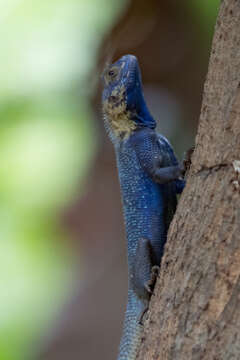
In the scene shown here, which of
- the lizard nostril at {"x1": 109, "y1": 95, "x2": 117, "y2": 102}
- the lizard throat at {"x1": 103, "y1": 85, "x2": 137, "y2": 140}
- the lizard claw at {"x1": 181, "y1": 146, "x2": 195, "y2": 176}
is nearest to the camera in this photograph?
the lizard claw at {"x1": 181, "y1": 146, "x2": 195, "y2": 176}

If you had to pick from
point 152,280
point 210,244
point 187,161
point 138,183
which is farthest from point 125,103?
point 210,244

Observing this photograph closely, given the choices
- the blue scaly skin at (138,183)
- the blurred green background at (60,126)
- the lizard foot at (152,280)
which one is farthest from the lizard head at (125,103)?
the blurred green background at (60,126)

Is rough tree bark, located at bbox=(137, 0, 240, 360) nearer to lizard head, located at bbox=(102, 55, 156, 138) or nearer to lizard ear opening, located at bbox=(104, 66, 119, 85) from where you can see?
lizard head, located at bbox=(102, 55, 156, 138)

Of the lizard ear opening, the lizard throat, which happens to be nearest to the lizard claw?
the lizard throat

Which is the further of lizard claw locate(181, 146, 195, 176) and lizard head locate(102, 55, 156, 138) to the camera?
lizard head locate(102, 55, 156, 138)

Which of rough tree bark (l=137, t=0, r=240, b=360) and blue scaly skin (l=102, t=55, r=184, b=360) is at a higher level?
rough tree bark (l=137, t=0, r=240, b=360)

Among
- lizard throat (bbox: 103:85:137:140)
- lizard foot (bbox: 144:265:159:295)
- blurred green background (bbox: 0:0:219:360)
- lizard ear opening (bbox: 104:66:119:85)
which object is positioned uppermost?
lizard ear opening (bbox: 104:66:119:85)

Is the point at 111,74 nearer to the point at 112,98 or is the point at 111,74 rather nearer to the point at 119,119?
the point at 112,98

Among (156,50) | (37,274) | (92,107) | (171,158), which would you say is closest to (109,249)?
(37,274)

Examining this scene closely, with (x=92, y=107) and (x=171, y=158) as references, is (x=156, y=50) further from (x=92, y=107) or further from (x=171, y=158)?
(x=171, y=158)

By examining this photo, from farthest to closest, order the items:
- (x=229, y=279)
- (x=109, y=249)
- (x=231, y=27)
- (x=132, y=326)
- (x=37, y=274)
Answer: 1. (x=109, y=249)
2. (x=37, y=274)
3. (x=132, y=326)
4. (x=231, y=27)
5. (x=229, y=279)
